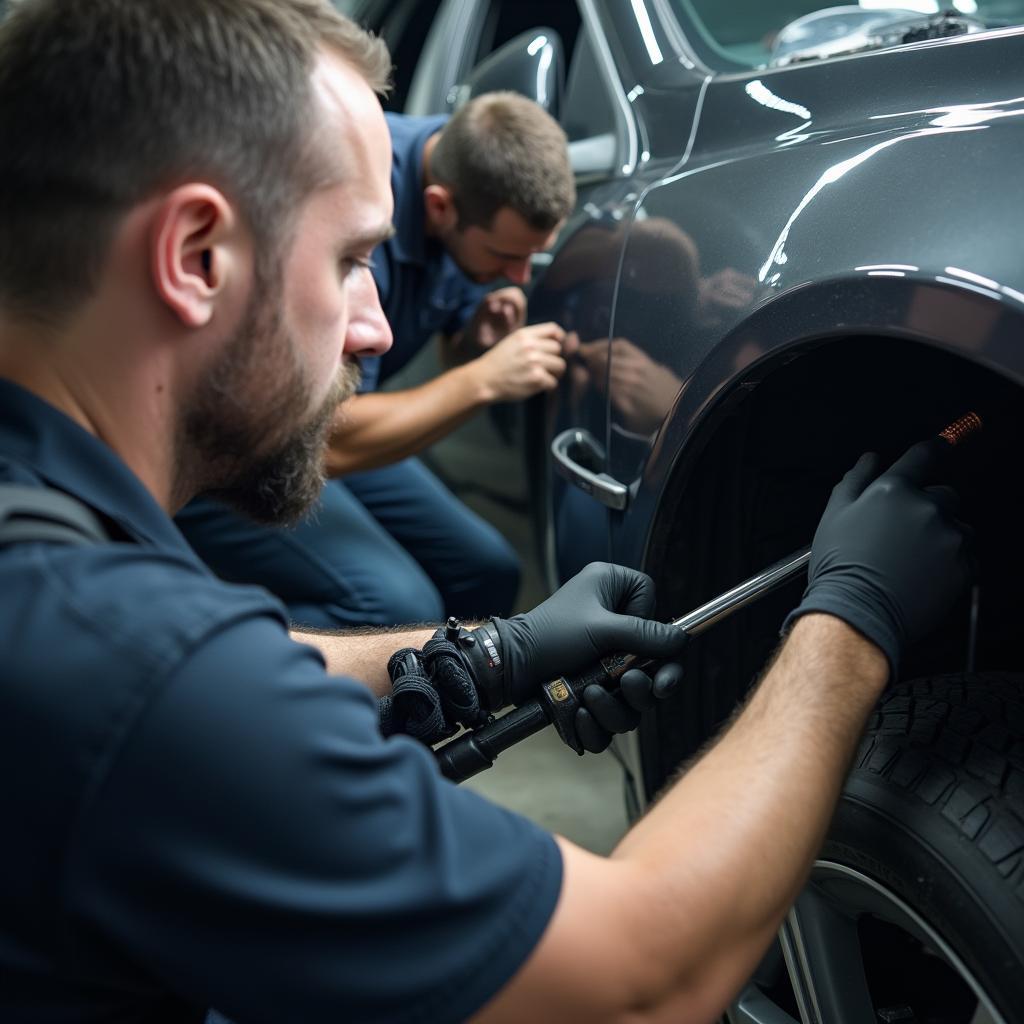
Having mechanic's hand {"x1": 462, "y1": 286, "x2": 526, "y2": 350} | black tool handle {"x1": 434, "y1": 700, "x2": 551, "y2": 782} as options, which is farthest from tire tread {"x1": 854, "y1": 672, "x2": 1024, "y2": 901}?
mechanic's hand {"x1": 462, "y1": 286, "x2": 526, "y2": 350}

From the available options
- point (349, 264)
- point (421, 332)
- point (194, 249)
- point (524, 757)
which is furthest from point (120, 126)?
point (524, 757)

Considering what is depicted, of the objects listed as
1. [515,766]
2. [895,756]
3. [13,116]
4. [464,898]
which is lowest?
[515,766]

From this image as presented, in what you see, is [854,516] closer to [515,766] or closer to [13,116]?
[13,116]

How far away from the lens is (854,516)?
1061 mm

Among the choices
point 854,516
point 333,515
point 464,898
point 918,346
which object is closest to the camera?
point 464,898

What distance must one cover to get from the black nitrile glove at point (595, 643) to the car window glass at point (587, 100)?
74cm

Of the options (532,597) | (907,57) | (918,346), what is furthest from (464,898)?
(532,597)

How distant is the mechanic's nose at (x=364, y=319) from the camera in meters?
1.18

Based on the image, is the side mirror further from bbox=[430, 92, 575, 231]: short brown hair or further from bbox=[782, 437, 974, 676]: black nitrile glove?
bbox=[782, 437, 974, 676]: black nitrile glove

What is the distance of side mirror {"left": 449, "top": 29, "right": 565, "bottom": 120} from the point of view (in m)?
1.97

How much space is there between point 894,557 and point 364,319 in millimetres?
533

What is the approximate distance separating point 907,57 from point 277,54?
0.60 meters

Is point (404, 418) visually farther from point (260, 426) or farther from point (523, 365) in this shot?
point (260, 426)

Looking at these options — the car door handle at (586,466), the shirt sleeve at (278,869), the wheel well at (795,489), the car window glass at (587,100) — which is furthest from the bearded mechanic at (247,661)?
the car window glass at (587,100)
